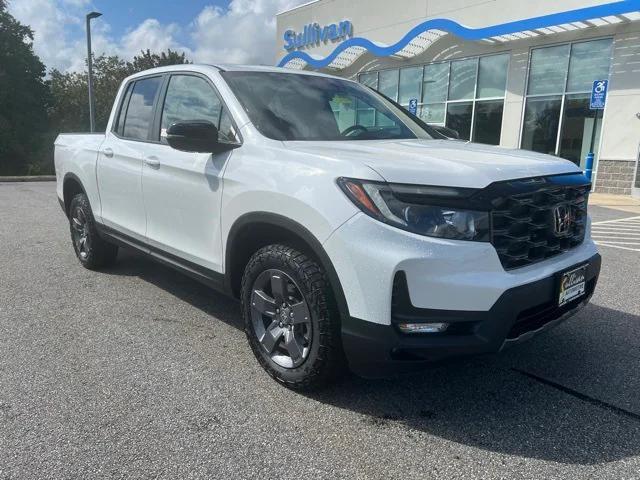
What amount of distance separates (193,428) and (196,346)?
1030 mm

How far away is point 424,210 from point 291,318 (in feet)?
3.18

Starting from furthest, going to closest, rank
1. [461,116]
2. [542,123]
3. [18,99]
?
1. [18,99]
2. [461,116]
3. [542,123]

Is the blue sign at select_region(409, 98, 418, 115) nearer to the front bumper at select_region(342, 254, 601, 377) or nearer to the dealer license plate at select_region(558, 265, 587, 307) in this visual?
the dealer license plate at select_region(558, 265, 587, 307)

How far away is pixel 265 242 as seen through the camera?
10.3ft

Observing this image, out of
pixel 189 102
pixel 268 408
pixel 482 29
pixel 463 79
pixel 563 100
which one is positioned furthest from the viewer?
pixel 463 79

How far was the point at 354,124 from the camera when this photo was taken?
3668 mm

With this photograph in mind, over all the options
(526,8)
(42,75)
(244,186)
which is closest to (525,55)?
(526,8)

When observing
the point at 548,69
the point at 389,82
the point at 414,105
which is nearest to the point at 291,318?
the point at 548,69

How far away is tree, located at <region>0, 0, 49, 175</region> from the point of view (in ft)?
86.0

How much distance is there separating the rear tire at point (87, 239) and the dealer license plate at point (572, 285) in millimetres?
4130

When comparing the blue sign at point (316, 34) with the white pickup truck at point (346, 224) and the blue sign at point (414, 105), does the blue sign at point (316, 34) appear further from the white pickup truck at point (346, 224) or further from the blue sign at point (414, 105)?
the white pickup truck at point (346, 224)

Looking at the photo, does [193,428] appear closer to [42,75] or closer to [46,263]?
[46,263]

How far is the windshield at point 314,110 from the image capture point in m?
3.30

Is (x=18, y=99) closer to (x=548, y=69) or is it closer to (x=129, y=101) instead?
(x=548, y=69)
